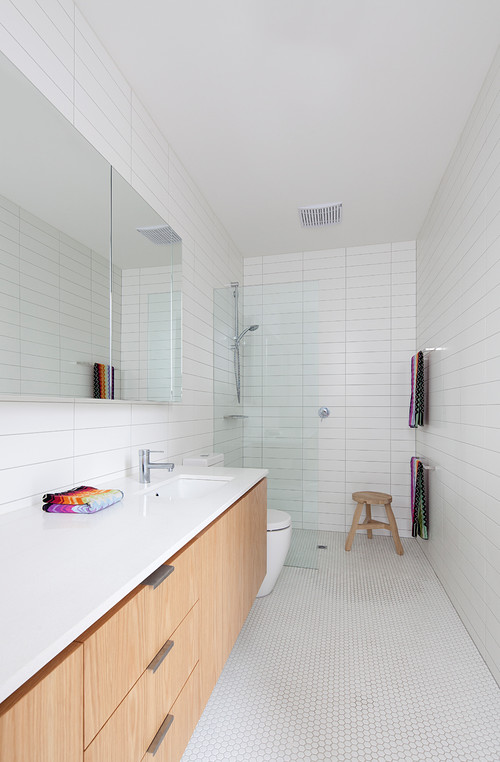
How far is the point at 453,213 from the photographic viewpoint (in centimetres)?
250

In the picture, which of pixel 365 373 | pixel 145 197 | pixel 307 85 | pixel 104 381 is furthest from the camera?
pixel 365 373

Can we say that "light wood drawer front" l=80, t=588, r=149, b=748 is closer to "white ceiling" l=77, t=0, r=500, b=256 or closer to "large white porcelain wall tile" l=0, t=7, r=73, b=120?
"large white porcelain wall tile" l=0, t=7, r=73, b=120

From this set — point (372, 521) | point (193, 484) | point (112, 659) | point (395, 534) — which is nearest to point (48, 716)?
point (112, 659)

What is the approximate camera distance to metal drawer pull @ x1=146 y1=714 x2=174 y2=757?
93 cm

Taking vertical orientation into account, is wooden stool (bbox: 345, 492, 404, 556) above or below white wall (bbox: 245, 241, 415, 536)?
below

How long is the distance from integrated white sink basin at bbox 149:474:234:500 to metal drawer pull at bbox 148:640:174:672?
87cm

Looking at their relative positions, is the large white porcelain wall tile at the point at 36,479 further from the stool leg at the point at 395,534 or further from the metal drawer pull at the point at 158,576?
the stool leg at the point at 395,534

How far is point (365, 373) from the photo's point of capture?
3.88 meters

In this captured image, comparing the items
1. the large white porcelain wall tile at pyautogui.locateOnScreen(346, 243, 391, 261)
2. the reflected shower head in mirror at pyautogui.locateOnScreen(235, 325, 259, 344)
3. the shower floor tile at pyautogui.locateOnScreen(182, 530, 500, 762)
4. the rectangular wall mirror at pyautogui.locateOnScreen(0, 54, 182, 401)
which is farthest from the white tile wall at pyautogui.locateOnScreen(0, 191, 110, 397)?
the large white porcelain wall tile at pyautogui.locateOnScreen(346, 243, 391, 261)

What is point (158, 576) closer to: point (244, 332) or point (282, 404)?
point (282, 404)

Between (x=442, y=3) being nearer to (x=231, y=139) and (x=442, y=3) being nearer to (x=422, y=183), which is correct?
(x=231, y=139)

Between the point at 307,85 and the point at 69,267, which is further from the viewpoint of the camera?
the point at 307,85

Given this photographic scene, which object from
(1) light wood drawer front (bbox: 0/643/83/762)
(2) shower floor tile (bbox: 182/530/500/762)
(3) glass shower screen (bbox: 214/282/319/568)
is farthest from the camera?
(3) glass shower screen (bbox: 214/282/319/568)

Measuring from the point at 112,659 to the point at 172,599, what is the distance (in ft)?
0.92
